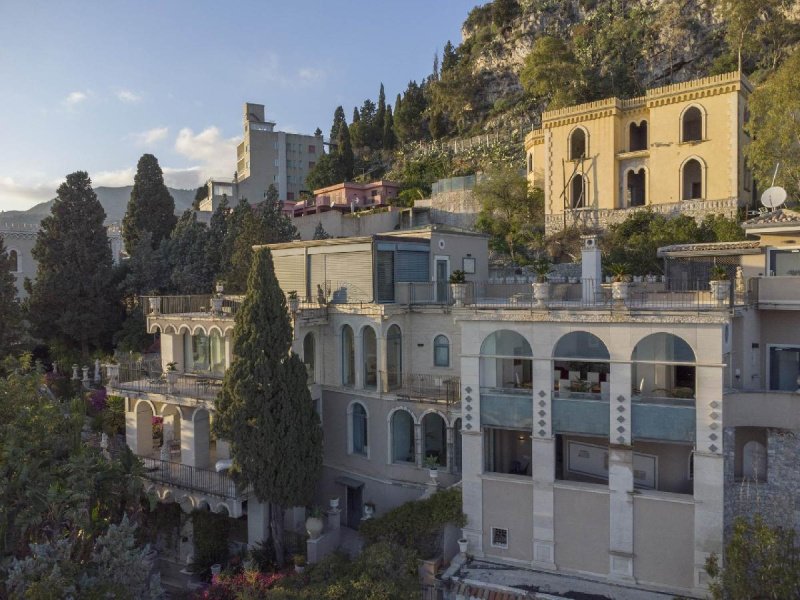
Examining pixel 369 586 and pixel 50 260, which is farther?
pixel 50 260

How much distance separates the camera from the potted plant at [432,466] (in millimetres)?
18786

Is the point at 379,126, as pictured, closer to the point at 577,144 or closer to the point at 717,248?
the point at 577,144

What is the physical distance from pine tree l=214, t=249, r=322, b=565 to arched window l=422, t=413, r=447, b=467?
4.21 m

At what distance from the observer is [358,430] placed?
22.6m

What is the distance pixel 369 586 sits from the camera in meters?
15.3

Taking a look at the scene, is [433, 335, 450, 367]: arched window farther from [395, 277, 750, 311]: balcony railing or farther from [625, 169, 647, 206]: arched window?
[625, 169, 647, 206]: arched window

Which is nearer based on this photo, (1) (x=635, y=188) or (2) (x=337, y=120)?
(1) (x=635, y=188)

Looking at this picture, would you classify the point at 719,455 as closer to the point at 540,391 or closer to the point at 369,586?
the point at 540,391

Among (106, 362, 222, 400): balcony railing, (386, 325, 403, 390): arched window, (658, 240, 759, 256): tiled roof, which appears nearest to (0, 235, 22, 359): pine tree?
(106, 362, 222, 400): balcony railing

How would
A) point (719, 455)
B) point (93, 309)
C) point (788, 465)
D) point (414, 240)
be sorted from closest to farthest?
point (719, 455) → point (788, 465) → point (414, 240) → point (93, 309)

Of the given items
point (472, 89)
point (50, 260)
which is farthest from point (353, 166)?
point (50, 260)

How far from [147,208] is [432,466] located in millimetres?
35477

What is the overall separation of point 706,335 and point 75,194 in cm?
3784

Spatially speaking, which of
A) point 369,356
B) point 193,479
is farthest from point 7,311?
point 369,356
